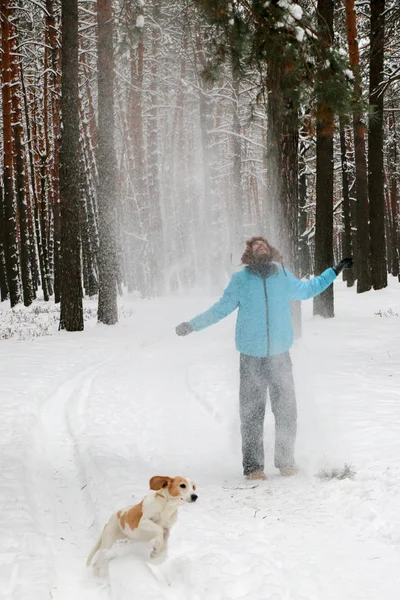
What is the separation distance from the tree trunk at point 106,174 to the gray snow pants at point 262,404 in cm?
1040

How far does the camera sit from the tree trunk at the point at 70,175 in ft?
44.6

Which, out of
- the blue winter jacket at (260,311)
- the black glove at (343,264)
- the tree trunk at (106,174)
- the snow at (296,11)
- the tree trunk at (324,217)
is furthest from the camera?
the tree trunk at (106,174)

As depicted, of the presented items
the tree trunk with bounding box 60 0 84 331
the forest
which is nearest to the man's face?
the forest

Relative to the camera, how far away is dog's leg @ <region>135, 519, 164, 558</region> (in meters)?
3.12

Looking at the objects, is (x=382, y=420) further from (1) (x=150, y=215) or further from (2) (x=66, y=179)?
(1) (x=150, y=215)

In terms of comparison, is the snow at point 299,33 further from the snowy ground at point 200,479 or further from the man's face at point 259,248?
the snowy ground at point 200,479

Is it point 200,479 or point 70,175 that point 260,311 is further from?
point 70,175

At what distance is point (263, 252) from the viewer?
4.79 m

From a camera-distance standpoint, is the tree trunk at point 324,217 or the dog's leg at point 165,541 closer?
the dog's leg at point 165,541

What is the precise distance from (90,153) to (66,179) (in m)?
15.3

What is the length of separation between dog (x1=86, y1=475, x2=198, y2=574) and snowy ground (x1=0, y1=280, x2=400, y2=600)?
178mm

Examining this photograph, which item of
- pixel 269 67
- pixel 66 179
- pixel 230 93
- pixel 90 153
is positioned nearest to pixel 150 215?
pixel 90 153

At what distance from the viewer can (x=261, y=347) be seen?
15.6 feet

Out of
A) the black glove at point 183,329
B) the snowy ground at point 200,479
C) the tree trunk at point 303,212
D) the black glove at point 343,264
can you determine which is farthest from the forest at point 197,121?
the black glove at point 183,329
